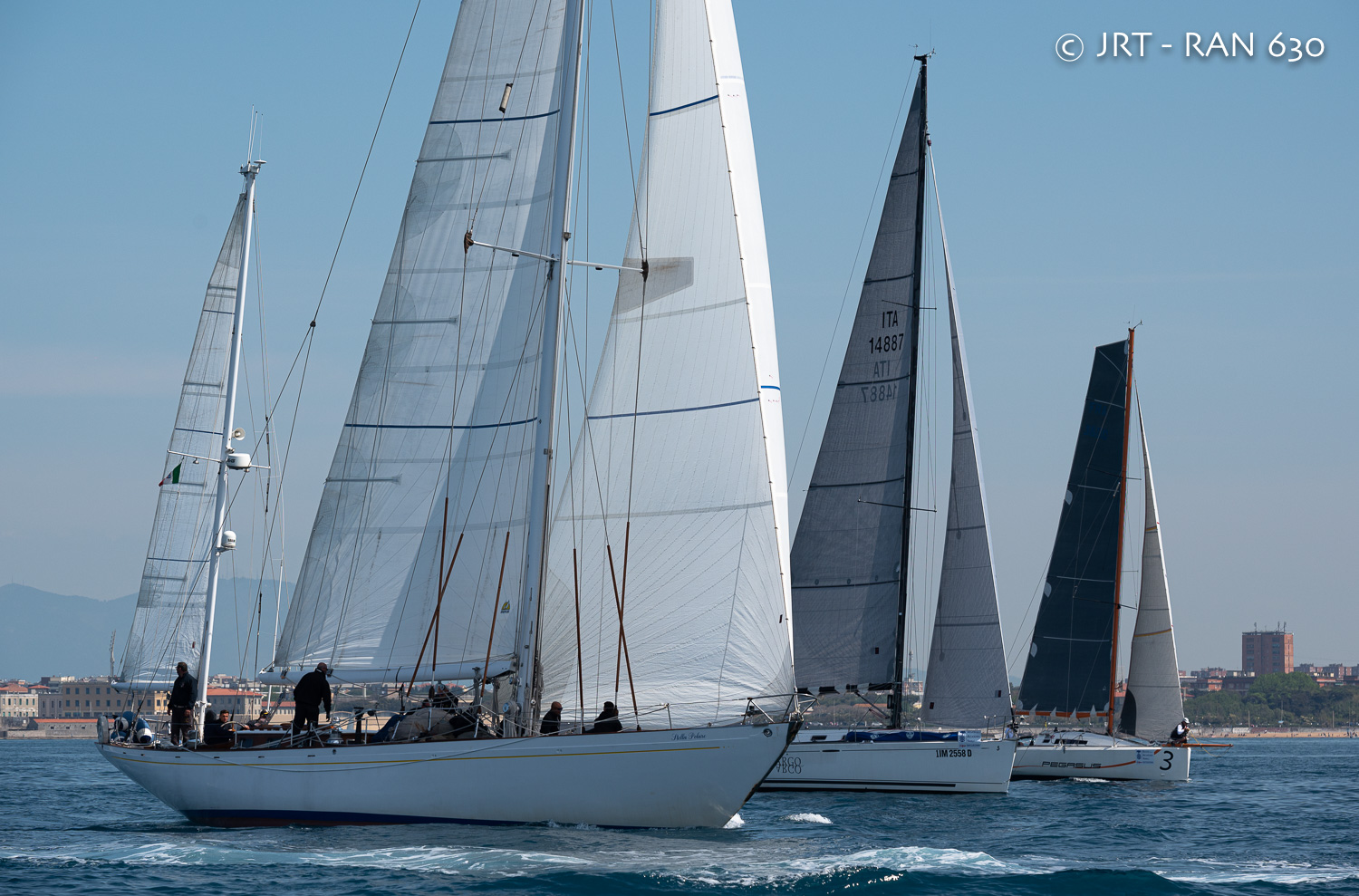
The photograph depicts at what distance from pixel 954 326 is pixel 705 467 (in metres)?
14.2

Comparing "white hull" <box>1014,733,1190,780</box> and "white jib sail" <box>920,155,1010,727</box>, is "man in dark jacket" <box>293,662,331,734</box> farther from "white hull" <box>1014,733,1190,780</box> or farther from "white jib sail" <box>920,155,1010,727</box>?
"white hull" <box>1014,733,1190,780</box>

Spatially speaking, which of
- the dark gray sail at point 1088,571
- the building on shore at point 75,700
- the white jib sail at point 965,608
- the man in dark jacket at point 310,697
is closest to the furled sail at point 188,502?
the man in dark jacket at point 310,697

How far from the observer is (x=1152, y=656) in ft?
130

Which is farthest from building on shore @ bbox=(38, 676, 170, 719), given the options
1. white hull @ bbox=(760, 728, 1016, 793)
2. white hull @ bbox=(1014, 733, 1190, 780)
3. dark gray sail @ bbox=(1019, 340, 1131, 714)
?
white hull @ bbox=(760, 728, 1016, 793)

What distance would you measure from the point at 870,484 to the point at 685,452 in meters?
12.6

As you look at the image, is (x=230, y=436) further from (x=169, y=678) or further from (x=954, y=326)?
(x=954, y=326)

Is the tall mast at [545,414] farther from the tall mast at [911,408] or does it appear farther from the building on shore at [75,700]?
the building on shore at [75,700]

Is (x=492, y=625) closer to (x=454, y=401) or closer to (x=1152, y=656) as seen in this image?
(x=454, y=401)

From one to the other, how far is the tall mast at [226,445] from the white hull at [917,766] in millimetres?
13112

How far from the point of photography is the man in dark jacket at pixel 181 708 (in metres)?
23.8

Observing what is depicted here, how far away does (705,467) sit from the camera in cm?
2136

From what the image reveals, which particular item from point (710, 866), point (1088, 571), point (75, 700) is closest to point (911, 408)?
point (1088, 571)

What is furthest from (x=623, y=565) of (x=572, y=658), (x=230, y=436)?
(x=230, y=436)

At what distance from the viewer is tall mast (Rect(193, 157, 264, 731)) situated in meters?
27.0
